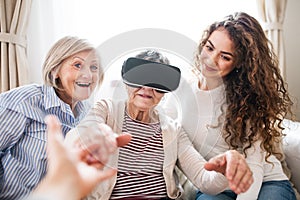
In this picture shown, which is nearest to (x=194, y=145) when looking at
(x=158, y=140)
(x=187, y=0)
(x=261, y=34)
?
(x=158, y=140)

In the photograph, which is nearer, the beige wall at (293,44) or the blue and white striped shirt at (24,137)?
the blue and white striped shirt at (24,137)

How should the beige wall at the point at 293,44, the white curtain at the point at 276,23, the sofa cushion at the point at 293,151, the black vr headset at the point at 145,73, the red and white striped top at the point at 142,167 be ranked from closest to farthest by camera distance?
1. the black vr headset at the point at 145,73
2. the red and white striped top at the point at 142,167
3. the sofa cushion at the point at 293,151
4. the white curtain at the point at 276,23
5. the beige wall at the point at 293,44

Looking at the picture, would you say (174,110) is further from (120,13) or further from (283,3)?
(283,3)

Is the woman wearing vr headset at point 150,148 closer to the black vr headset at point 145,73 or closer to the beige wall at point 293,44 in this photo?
the black vr headset at point 145,73

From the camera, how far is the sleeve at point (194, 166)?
39.7 inches

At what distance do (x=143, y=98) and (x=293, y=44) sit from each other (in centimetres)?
158

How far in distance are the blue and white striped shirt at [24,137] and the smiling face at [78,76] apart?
4cm

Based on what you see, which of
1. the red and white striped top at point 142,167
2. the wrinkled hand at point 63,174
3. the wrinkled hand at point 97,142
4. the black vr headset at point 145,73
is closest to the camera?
the wrinkled hand at point 63,174

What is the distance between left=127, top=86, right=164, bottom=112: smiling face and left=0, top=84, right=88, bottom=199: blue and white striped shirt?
23 cm

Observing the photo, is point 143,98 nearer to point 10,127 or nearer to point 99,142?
point 99,142

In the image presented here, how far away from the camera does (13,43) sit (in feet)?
4.75

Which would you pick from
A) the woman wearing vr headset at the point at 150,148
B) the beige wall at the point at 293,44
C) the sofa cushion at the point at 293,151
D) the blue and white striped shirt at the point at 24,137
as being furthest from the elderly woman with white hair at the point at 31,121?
the beige wall at the point at 293,44

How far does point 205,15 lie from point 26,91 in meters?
1.11

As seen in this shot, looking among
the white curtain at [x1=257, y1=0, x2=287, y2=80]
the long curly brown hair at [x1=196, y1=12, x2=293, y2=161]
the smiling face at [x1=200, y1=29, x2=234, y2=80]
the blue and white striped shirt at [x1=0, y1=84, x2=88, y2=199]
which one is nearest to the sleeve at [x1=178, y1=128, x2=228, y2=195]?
the long curly brown hair at [x1=196, y1=12, x2=293, y2=161]
